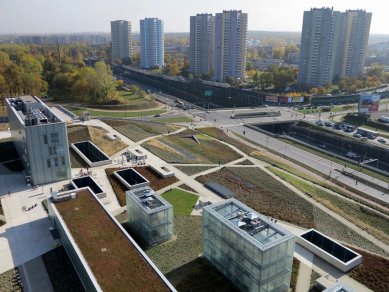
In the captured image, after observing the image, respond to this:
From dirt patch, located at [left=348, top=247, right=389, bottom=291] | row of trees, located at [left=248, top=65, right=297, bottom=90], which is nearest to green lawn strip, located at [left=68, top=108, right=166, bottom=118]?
row of trees, located at [left=248, top=65, right=297, bottom=90]

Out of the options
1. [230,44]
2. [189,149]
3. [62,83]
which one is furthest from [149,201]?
[230,44]

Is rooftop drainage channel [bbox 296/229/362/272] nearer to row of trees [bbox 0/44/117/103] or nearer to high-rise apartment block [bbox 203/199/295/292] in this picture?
high-rise apartment block [bbox 203/199/295/292]

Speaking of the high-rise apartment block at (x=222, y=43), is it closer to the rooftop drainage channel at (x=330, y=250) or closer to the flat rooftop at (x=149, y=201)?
the flat rooftop at (x=149, y=201)

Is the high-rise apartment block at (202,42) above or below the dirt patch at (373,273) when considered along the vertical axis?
above

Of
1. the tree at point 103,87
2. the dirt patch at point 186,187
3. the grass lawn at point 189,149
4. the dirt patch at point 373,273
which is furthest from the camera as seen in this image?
the tree at point 103,87

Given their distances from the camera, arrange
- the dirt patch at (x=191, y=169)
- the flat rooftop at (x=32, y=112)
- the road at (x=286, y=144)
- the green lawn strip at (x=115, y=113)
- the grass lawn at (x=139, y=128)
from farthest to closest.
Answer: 1. the green lawn strip at (x=115, y=113)
2. the grass lawn at (x=139, y=128)
3. the road at (x=286, y=144)
4. the dirt patch at (x=191, y=169)
5. the flat rooftop at (x=32, y=112)

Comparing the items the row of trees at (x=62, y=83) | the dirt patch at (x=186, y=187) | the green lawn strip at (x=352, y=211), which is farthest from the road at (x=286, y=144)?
the dirt patch at (x=186, y=187)
